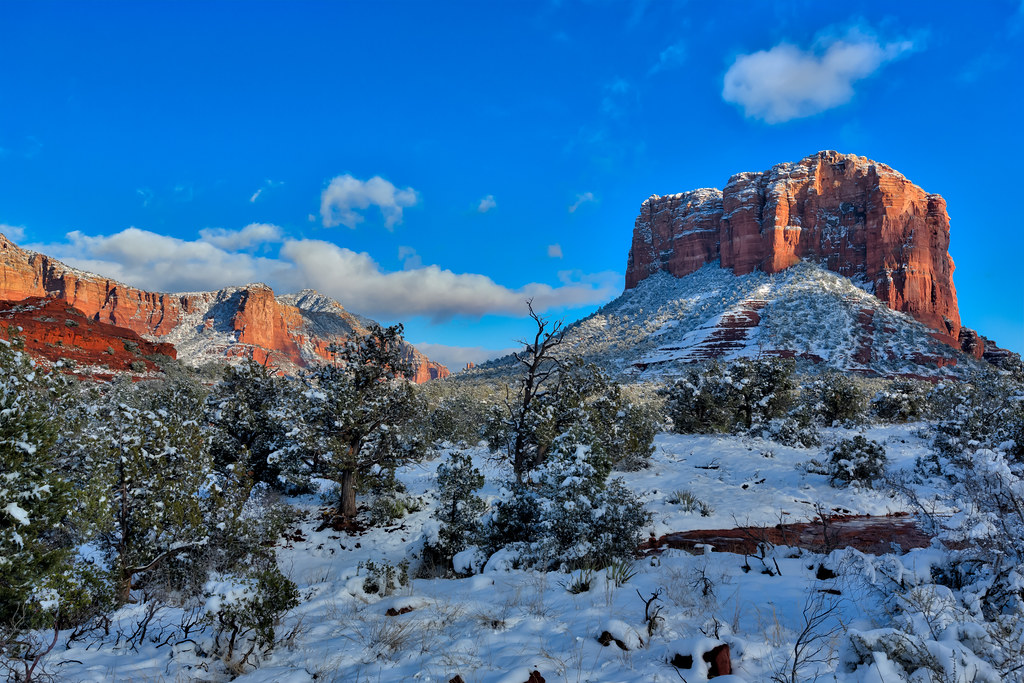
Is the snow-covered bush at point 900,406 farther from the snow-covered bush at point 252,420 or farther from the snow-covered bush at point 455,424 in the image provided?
the snow-covered bush at point 252,420

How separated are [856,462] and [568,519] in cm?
1135

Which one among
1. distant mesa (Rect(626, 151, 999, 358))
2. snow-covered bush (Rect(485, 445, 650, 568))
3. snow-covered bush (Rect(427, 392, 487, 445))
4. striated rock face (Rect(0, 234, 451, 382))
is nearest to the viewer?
snow-covered bush (Rect(485, 445, 650, 568))

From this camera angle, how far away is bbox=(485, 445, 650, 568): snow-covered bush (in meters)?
6.75

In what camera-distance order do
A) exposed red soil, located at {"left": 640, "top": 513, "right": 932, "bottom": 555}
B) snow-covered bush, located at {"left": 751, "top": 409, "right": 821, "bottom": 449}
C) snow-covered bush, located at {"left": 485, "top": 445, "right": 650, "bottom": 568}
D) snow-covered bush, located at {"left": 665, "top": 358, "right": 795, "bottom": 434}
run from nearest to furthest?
snow-covered bush, located at {"left": 485, "top": 445, "right": 650, "bottom": 568} < exposed red soil, located at {"left": 640, "top": 513, "right": 932, "bottom": 555} < snow-covered bush, located at {"left": 751, "top": 409, "right": 821, "bottom": 449} < snow-covered bush, located at {"left": 665, "top": 358, "right": 795, "bottom": 434}

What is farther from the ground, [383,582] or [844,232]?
[844,232]

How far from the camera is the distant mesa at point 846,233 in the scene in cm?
9138

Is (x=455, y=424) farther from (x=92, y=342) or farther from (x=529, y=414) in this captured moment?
(x=92, y=342)

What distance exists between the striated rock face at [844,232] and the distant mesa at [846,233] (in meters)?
0.20

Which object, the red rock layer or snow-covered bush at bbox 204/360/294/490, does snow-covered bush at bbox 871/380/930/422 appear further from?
the red rock layer

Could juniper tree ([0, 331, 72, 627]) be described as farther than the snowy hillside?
No

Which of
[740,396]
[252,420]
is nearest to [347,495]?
[252,420]

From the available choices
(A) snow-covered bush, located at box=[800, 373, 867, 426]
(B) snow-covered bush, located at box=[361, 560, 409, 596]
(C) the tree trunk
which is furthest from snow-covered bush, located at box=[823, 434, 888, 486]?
(C) the tree trunk

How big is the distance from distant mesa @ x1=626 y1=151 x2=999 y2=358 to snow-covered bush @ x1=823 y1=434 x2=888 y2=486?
316 feet

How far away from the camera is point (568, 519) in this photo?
7.49 meters
